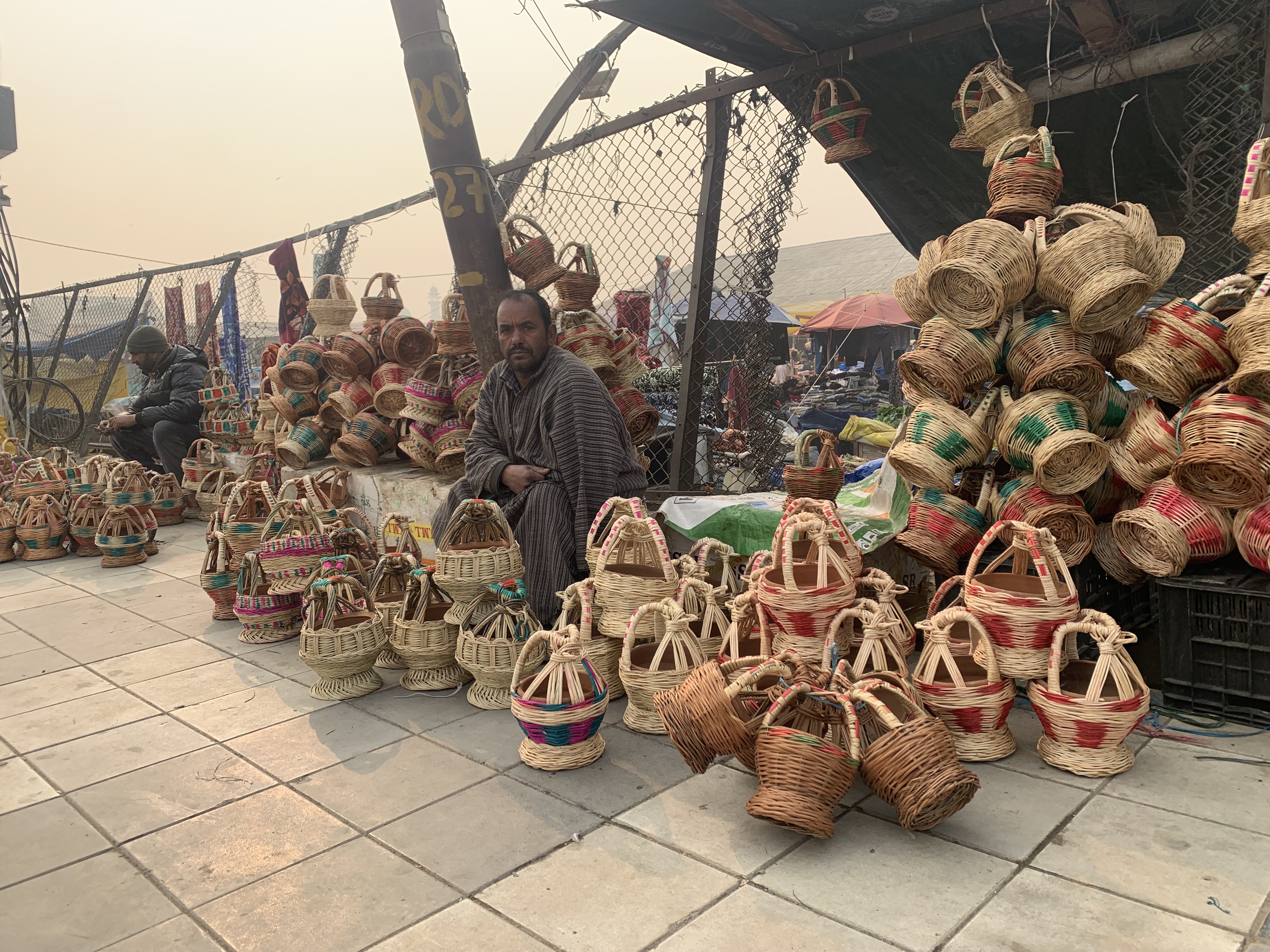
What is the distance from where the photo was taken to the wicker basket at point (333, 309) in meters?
6.38

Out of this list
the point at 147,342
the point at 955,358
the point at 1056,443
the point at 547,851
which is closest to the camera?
the point at 547,851

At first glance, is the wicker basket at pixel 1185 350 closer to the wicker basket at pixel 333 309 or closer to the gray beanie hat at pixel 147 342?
the wicker basket at pixel 333 309

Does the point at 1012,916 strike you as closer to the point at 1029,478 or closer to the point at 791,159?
the point at 1029,478

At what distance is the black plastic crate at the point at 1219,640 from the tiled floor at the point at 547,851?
18cm

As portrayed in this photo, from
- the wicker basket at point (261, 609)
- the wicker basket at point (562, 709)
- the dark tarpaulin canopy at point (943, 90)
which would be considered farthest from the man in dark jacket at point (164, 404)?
the wicker basket at point (562, 709)

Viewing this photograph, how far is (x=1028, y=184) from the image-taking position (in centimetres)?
339

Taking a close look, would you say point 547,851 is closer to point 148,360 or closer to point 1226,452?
point 1226,452

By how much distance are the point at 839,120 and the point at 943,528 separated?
7.50ft

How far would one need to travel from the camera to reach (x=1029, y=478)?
10.5ft

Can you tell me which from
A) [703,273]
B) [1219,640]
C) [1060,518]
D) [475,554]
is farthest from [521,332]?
[1219,640]

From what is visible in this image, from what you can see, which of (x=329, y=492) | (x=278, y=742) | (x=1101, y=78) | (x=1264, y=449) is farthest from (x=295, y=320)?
(x=1264, y=449)

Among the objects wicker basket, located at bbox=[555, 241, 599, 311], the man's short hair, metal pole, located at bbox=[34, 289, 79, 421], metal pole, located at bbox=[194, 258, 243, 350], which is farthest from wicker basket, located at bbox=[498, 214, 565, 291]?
metal pole, located at bbox=[34, 289, 79, 421]

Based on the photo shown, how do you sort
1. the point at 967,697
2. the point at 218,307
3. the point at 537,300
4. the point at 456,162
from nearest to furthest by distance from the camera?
the point at 967,697, the point at 537,300, the point at 456,162, the point at 218,307

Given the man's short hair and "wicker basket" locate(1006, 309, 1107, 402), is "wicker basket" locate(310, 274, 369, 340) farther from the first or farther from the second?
"wicker basket" locate(1006, 309, 1107, 402)
